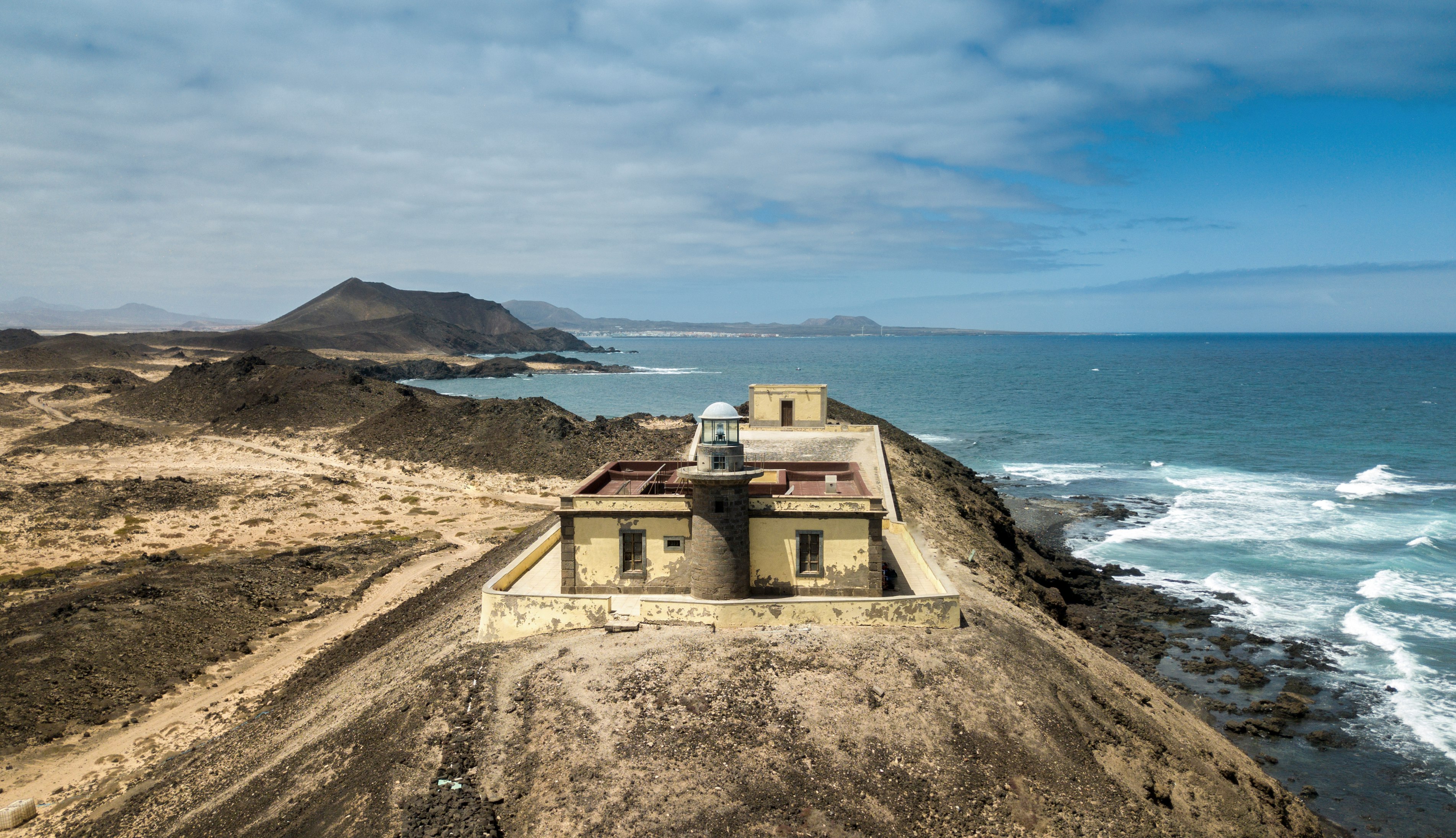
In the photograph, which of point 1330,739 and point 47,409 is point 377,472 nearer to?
point 47,409

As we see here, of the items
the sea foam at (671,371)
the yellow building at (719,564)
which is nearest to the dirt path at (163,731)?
the yellow building at (719,564)

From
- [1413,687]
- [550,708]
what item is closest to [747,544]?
[550,708]

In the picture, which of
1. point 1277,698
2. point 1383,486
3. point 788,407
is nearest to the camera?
point 1277,698

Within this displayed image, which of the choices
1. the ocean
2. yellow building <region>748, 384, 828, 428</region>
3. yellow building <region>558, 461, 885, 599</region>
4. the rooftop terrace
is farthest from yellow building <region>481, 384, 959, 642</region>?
yellow building <region>748, 384, 828, 428</region>

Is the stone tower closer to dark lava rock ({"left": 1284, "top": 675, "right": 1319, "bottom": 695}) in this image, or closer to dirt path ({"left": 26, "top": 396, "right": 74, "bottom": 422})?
dark lava rock ({"left": 1284, "top": 675, "right": 1319, "bottom": 695})

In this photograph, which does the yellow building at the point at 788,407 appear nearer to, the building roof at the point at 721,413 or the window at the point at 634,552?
the window at the point at 634,552
